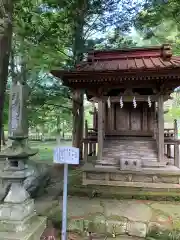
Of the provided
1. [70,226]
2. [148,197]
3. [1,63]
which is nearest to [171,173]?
[148,197]

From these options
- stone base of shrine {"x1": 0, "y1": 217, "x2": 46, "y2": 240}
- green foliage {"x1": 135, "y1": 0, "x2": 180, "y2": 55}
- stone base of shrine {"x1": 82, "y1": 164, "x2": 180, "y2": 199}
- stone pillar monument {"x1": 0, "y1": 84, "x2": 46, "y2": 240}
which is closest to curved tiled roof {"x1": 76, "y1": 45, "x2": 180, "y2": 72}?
green foliage {"x1": 135, "y1": 0, "x2": 180, "y2": 55}

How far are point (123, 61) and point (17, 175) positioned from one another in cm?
533

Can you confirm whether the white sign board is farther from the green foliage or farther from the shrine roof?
the green foliage

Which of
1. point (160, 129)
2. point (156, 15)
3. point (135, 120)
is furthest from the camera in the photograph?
point (156, 15)

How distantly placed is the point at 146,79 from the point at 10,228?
4752 millimetres

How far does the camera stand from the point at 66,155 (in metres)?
3.83

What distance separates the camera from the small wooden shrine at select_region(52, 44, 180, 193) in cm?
637

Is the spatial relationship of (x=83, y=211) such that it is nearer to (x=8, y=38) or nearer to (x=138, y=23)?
(x=8, y=38)

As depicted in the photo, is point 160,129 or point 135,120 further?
point 135,120

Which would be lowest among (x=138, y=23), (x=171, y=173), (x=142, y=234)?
(x=142, y=234)

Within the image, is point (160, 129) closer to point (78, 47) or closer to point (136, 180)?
point (136, 180)

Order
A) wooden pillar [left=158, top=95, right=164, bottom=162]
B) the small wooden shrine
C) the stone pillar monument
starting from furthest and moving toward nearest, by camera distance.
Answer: wooden pillar [left=158, top=95, right=164, bottom=162] < the small wooden shrine < the stone pillar monument

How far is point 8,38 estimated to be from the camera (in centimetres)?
656

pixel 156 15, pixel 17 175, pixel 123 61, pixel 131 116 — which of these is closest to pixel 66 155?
pixel 17 175
